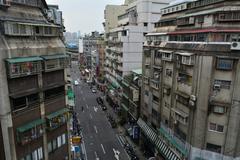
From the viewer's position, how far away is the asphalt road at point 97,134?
1450 inches

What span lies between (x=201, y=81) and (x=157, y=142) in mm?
13639

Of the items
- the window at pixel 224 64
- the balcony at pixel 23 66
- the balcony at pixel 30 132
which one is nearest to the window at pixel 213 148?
the window at pixel 224 64

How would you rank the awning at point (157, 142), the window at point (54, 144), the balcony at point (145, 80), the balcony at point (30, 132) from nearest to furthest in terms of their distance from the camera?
the balcony at point (30, 132) < the window at point (54, 144) < the awning at point (157, 142) < the balcony at point (145, 80)

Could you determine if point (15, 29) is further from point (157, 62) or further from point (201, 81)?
point (157, 62)

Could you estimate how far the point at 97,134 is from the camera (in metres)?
45.0

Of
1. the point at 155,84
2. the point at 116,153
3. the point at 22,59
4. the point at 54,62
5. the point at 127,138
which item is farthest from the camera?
the point at 127,138

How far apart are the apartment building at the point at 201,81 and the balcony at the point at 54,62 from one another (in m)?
13.9

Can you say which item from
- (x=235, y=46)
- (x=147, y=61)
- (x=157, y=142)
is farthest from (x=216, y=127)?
(x=147, y=61)

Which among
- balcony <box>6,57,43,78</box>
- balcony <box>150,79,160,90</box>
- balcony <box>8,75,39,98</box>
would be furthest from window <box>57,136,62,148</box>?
balcony <box>150,79,160,90</box>

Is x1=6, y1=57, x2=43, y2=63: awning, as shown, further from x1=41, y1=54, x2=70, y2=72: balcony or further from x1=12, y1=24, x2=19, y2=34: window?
x1=12, y1=24, x2=19, y2=34: window

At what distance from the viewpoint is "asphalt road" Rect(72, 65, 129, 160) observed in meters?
36.8

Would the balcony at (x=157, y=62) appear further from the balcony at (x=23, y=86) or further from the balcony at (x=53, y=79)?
the balcony at (x=23, y=86)

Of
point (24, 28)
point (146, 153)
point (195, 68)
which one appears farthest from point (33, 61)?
point (146, 153)

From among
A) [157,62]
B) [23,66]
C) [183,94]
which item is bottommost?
[183,94]
